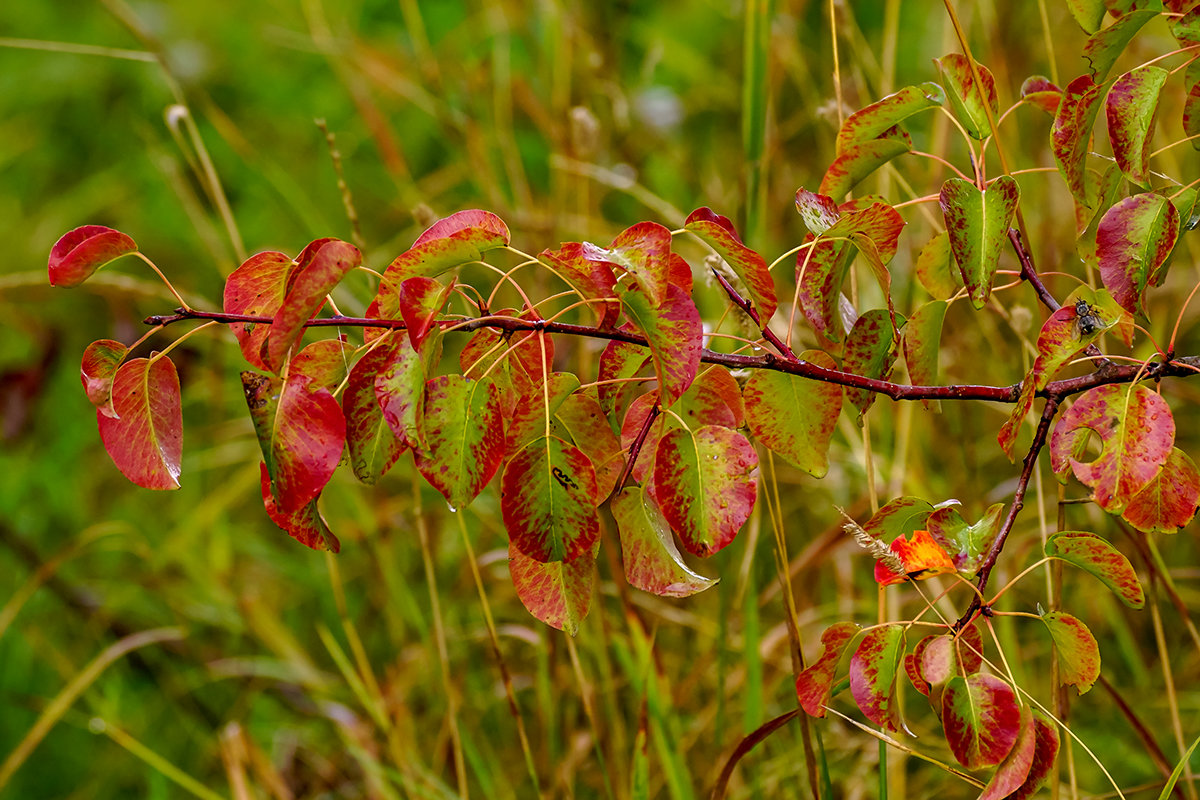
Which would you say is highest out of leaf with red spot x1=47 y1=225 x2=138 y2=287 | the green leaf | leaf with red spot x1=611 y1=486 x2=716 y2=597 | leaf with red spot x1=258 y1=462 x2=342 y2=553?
leaf with red spot x1=47 y1=225 x2=138 y2=287

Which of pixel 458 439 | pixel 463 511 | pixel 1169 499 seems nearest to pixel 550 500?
pixel 458 439

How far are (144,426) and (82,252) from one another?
8 cm

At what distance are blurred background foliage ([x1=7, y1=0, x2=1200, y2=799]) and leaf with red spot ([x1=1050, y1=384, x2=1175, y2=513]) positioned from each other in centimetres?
27

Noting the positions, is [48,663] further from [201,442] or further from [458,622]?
[458,622]

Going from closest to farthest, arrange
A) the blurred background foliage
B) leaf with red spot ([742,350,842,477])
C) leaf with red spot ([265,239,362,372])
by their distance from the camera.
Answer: leaf with red spot ([265,239,362,372]) → leaf with red spot ([742,350,842,477]) → the blurred background foliage

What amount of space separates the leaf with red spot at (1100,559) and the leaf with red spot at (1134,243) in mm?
106

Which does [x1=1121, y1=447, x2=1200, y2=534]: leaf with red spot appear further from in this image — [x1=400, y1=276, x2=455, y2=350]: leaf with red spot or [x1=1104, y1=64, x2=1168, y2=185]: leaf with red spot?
[x1=400, y1=276, x2=455, y2=350]: leaf with red spot

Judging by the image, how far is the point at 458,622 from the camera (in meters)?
1.29

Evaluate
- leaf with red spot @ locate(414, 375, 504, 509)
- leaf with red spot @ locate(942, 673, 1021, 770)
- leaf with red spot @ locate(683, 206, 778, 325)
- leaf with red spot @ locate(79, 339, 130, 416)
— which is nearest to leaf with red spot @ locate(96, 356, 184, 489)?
leaf with red spot @ locate(79, 339, 130, 416)

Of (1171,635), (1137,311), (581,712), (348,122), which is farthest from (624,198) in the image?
(1137,311)

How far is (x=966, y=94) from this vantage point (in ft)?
1.65

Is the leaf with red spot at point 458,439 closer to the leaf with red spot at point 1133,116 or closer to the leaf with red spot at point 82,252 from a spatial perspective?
the leaf with red spot at point 82,252

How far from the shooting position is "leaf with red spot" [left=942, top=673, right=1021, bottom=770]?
417 mm

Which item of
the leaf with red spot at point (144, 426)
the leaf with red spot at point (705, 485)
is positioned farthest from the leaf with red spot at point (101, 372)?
the leaf with red spot at point (705, 485)
